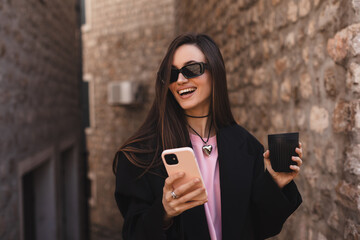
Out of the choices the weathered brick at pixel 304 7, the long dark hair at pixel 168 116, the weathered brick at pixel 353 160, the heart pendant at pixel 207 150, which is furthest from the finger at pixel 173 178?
the weathered brick at pixel 304 7

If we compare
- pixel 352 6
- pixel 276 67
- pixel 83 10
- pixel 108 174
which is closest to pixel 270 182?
pixel 352 6

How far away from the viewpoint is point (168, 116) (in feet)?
5.25

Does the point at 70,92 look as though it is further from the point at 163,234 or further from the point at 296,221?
the point at 163,234

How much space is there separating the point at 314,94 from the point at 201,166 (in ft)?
3.23

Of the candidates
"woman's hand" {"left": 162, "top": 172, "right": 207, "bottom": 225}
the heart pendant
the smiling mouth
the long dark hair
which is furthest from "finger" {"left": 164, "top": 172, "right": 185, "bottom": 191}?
the smiling mouth

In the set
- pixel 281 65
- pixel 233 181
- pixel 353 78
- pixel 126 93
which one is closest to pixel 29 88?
pixel 281 65

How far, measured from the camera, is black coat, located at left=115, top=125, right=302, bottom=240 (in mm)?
1438

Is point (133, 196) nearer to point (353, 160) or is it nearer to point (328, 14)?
point (353, 160)

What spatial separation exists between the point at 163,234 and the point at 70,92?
5.68 m

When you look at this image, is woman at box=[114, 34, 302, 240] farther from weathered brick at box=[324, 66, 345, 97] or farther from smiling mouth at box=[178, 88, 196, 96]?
weathered brick at box=[324, 66, 345, 97]

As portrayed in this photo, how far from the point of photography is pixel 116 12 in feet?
33.6

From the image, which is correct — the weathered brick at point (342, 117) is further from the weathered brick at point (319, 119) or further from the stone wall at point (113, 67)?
the stone wall at point (113, 67)

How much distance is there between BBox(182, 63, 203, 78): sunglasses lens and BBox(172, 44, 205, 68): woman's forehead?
0.03 metres

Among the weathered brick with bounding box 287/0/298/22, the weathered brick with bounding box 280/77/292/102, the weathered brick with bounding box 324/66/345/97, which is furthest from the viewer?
the weathered brick with bounding box 280/77/292/102
